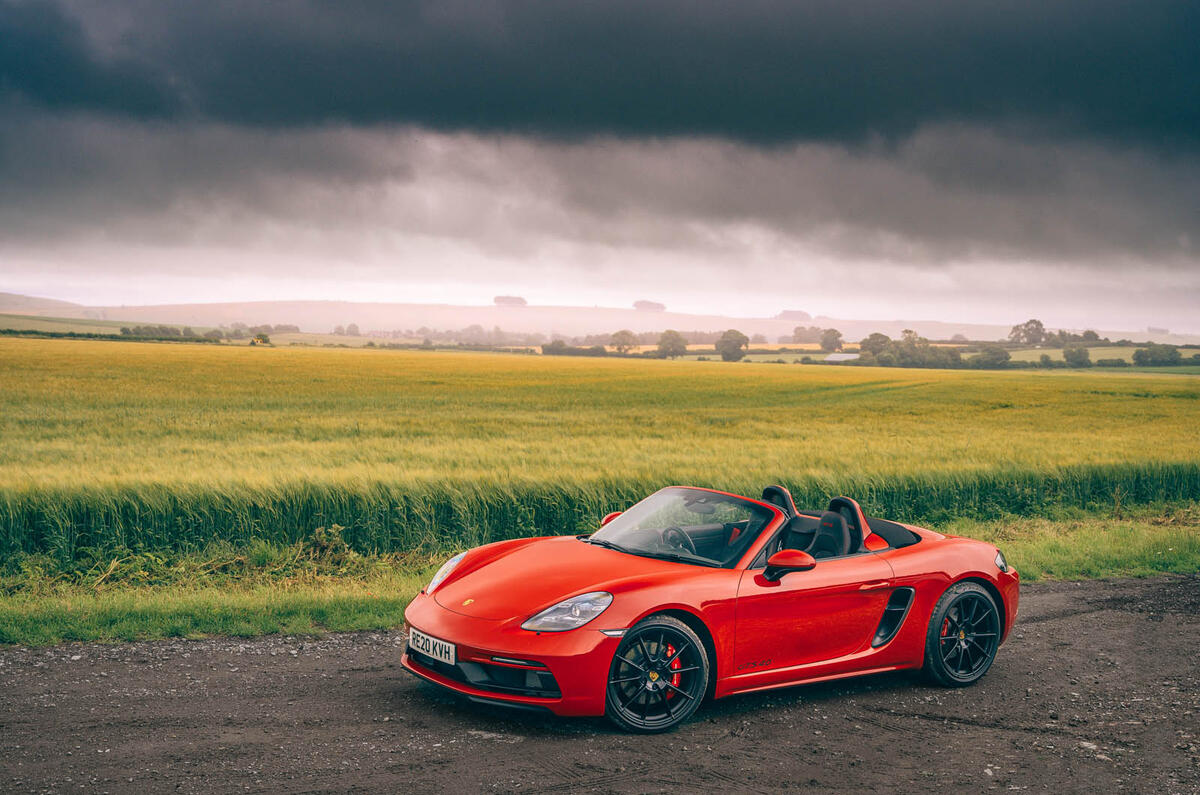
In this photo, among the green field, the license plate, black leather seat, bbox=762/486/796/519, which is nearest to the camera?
the license plate

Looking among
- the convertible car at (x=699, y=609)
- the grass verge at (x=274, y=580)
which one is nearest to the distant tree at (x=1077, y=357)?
the grass verge at (x=274, y=580)

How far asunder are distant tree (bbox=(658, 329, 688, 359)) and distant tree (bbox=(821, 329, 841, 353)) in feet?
52.1

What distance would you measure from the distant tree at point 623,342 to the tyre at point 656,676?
105 metres

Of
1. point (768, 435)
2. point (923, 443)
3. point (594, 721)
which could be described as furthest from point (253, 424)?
point (594, 721)

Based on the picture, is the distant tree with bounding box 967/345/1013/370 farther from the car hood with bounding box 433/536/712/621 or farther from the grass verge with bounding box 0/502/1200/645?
the car hood with bounding box 433/536/712/621

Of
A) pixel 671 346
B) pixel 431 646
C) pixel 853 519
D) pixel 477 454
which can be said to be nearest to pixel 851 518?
pixel 853 519

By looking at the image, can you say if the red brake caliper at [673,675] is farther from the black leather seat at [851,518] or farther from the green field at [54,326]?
the green field at [54,326]

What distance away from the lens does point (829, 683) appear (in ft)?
22.1

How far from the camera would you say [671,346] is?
347 ft

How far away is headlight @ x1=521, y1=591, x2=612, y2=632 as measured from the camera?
541 cm

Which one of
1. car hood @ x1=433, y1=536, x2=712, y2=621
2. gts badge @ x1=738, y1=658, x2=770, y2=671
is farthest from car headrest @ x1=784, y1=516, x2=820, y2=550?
car hood @ x1=433, y1=536, x2=712, y2=621

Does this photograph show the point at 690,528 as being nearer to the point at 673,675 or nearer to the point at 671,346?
the point at 673,675

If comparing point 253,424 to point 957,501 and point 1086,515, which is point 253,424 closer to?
point 957,501

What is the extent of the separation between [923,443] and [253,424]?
17.1 m
